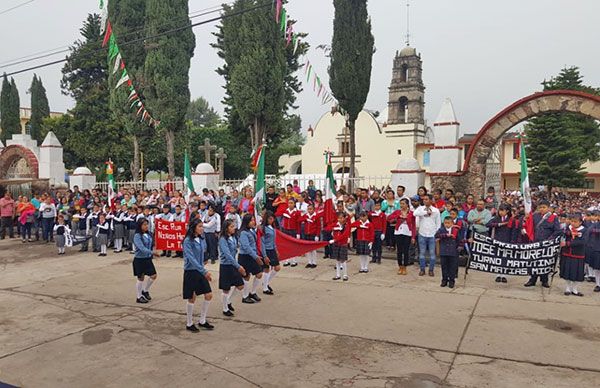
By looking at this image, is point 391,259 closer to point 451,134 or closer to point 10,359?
point 451,134

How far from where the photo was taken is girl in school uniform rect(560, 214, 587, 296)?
30.1ft

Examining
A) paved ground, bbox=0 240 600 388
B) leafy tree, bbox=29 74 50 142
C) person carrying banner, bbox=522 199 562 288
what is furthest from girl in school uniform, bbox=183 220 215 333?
leafy tree, bbox=29 74 50 142

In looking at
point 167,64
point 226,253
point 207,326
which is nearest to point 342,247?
point 226,253

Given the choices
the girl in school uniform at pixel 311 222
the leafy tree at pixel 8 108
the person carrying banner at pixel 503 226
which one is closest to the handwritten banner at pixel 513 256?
the person carrying banner at pixel 503 226

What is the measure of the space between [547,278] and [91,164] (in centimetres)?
3083

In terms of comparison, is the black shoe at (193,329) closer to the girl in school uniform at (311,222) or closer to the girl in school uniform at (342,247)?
the girl in school uniform at (342,247)

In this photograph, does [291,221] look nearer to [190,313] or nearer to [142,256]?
[142,256]

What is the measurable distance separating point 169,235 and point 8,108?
117 ft

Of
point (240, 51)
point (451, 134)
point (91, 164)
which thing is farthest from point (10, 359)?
point (91, 164)

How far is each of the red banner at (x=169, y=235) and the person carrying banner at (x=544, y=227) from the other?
28.1ft

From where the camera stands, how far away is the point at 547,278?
9852 mm

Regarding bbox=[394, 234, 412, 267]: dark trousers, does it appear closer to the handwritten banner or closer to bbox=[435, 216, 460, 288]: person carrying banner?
bbox=[435, 216, 460, 288]: person carrying banner

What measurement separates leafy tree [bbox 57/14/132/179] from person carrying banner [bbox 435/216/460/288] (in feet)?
88.5

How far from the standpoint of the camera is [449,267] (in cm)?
991
